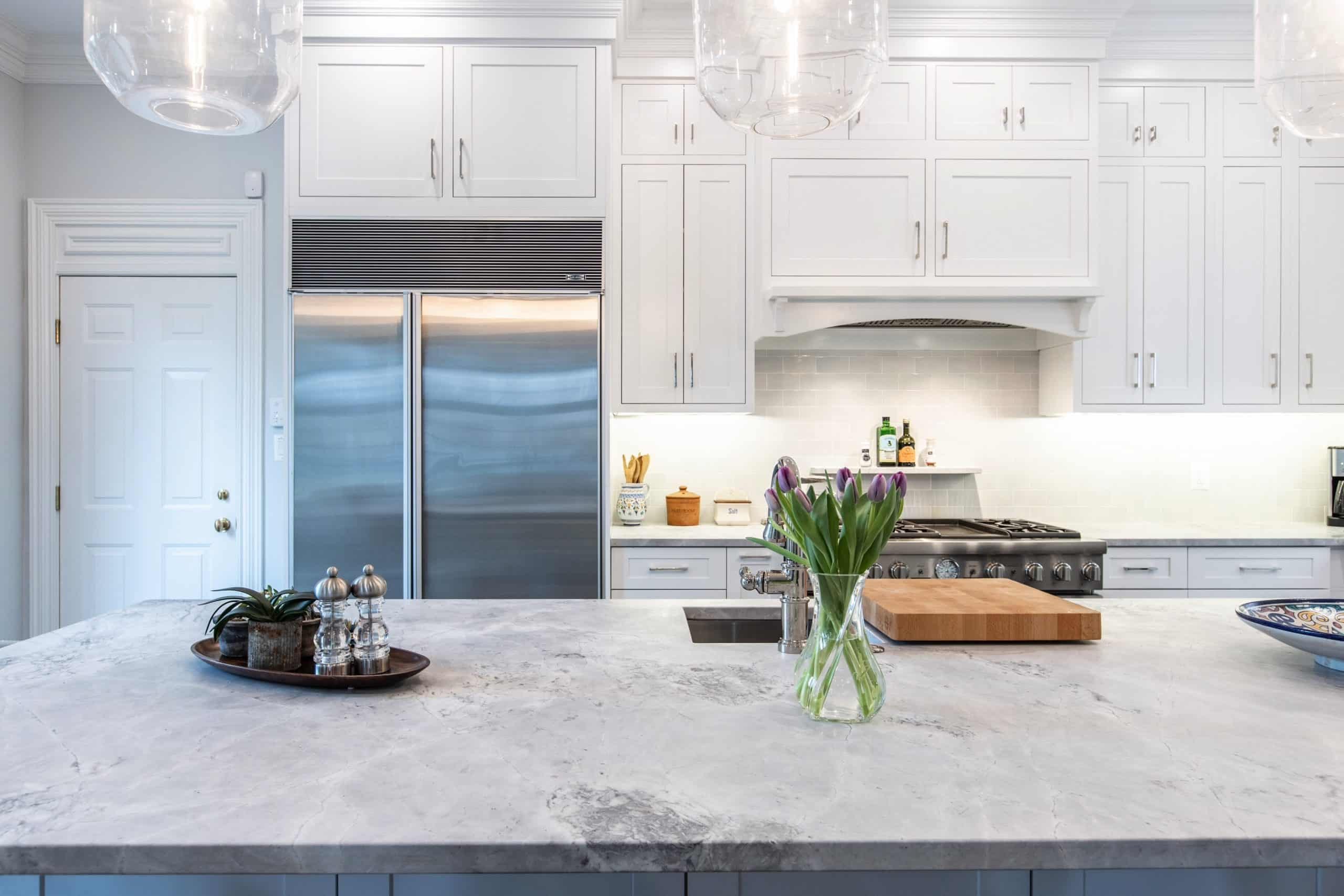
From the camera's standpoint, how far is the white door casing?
351 centimetres

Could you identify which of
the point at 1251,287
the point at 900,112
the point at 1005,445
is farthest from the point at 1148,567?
the point at 900,112

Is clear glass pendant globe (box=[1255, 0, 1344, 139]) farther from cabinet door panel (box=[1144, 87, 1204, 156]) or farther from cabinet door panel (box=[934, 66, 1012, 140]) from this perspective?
cabinet door panel (box=[1144, 87, 1204, 156])

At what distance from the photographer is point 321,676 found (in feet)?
3.97

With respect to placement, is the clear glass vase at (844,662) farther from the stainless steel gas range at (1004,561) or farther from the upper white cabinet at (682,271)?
the upper white cabinet at (682,271)

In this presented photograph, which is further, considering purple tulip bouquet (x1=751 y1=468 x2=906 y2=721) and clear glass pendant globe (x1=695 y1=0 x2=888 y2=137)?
clear glass pendant globe (x1=695 y1=0 x2=888 y2=137)

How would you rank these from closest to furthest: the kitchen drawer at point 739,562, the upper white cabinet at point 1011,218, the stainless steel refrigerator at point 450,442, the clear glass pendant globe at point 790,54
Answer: the clear glass pendant globe at point 790,54, the stainless steel refrigerator at point 450,442, the kitchen drawer at point 739,562, the upper white cabinet at point 1011,218

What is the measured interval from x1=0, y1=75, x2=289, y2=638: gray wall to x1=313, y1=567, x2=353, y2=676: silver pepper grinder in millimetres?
2534

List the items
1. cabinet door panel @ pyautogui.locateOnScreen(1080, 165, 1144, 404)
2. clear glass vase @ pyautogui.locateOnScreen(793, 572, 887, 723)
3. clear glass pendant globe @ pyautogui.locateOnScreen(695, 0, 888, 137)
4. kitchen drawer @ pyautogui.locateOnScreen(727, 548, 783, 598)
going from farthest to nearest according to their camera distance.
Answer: cabinet door panel @ pyautogui.locateOnScreen(1080, 165, 1144, 404), kitchen drawer @ pyautogui.locateOnScreen(727, 548, 783, 598), clear glass pendant globe @ pyautogui.locateOnScreen(695, 0, 888, 137), clear glass vase @ pyautogui.locateOnScreen(793, 572, 887, 723)

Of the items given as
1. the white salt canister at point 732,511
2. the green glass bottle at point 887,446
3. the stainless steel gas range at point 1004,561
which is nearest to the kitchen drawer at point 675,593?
the white salt canister at point 732,511

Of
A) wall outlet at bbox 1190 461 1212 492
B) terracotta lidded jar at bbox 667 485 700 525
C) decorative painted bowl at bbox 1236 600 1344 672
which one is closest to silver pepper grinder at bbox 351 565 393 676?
decorative painted bowl at bbox 1236 600 1344 672

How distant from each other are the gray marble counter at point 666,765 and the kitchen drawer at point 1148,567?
1815 mm

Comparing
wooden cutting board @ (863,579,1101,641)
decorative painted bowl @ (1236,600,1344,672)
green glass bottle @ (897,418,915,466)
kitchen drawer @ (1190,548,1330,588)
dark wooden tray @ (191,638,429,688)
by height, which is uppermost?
green glass bottle @ (897,418,915,466)

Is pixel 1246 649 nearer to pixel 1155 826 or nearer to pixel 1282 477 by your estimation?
pixel 1155 826

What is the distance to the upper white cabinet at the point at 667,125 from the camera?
Result: 3328 mm
